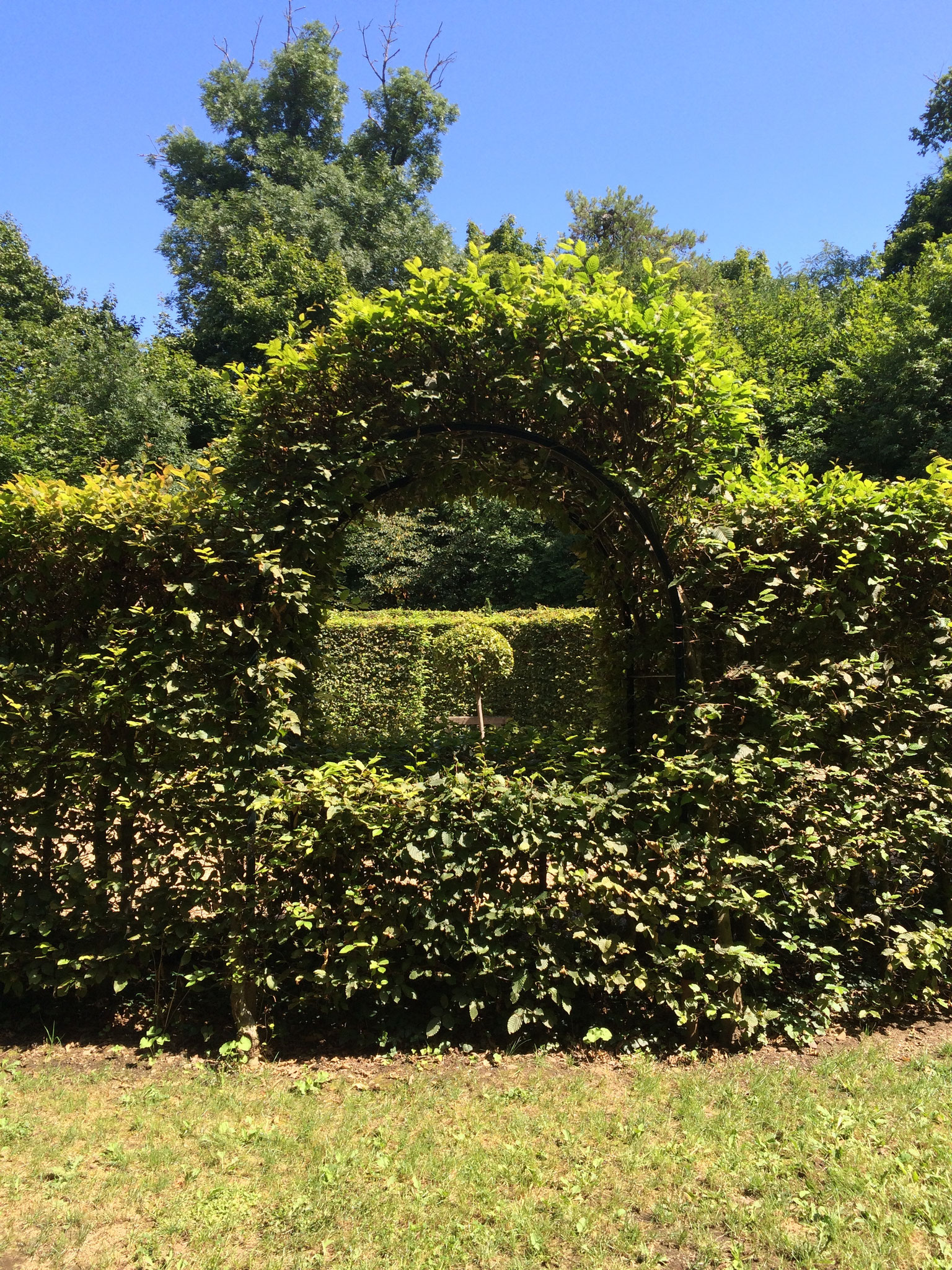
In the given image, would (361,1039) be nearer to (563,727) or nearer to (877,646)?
(563,727)

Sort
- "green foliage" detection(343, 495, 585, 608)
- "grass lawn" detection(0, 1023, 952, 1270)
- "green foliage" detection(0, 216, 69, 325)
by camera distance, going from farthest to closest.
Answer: "green foliage" detection(0, 216, 69, 325)
"green foliage" detection(343, 495, 585, 608)
"grass lawn" detection(0, 1023, 952, 1270)

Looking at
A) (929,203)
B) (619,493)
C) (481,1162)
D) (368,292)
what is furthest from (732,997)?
(929,203)

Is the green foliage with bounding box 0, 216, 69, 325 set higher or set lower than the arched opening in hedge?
higher

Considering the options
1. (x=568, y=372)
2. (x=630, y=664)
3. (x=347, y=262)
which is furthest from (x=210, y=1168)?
(x=347, y=262)

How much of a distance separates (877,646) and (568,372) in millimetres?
2067

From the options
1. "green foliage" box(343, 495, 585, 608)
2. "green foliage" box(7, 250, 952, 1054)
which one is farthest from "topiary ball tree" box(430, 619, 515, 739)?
"green foliage" box(343, 495, 585, 608)

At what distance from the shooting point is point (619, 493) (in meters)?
3.77

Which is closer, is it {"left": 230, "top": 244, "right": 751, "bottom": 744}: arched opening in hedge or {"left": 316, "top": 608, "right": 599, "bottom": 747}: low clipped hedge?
{"left": 230, "top": 244, "right": 751, "bottom": 744}: arched opening in hedge

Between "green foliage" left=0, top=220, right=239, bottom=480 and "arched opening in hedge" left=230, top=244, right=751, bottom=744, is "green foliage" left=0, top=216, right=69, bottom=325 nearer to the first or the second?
"green foliage" left=0, top=220, right=239, bottom=480

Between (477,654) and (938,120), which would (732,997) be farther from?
(938,120)

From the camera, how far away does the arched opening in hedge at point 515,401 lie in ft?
11.5

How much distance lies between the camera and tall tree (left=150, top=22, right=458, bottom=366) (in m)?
24.6

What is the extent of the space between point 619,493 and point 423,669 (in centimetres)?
796

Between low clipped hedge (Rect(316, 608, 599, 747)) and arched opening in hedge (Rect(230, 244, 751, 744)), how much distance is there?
738 centimetres
